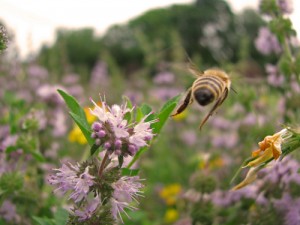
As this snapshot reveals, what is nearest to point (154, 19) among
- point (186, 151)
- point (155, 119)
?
point (186, 151)

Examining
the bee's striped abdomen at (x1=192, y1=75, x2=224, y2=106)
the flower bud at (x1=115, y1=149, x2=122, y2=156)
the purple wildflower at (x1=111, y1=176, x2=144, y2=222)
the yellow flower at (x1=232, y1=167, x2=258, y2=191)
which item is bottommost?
the purple wildflower at (x1=111, y1=176, x2=144, y2=222)

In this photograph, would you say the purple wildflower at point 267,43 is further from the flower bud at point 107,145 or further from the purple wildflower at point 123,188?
the flower bud at point 107,145

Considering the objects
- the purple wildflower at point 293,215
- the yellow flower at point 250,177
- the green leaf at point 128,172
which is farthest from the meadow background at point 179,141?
the yellow flower at point 250,177

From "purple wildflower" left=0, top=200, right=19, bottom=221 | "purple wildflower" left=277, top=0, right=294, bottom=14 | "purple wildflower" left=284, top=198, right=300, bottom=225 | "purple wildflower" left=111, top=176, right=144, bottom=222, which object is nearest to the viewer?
"purple wildflower" left=111, top=176, right=144, bottom=222

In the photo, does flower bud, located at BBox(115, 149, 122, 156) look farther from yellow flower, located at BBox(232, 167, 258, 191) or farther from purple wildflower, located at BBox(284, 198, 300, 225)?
purple wildflower, located at BBox(284, 198, 300, 225)

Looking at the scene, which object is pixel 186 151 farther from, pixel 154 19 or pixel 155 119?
pixel 154 19

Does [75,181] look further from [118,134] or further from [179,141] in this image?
[179,141]

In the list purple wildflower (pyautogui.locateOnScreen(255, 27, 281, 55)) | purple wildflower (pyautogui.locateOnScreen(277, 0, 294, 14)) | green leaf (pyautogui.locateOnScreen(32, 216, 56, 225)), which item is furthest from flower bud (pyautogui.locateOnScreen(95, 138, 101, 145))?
purple wildflower (pyautogui.locateOnScreen(255, 27, 281, 55))
